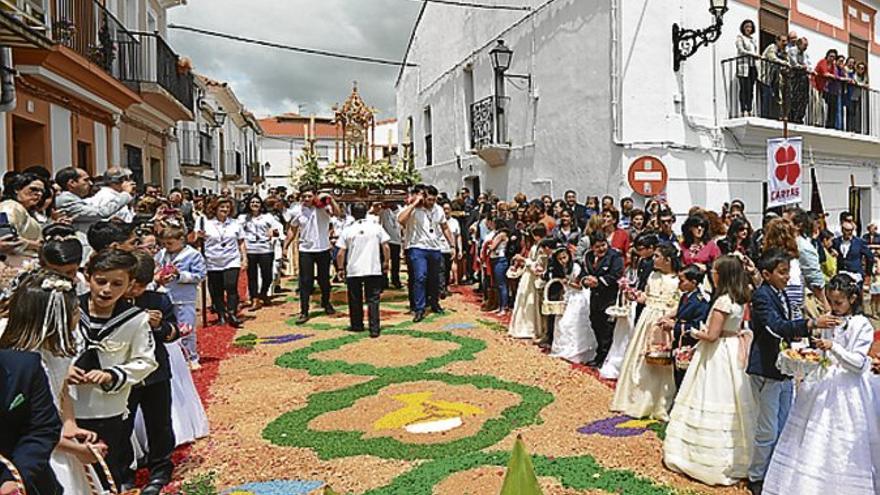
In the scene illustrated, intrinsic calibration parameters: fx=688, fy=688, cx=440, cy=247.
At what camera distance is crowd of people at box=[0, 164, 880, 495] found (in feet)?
9.23

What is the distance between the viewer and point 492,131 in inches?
680

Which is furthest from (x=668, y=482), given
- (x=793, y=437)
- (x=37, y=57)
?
(x=37, y=57)

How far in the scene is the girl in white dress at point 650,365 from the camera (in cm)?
572

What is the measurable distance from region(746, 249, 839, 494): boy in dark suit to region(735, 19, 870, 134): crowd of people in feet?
27.9

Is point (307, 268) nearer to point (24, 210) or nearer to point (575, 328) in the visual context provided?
point (575, 328)

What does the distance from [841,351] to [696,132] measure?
958 centimetres

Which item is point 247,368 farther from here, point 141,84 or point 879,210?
point 879,210

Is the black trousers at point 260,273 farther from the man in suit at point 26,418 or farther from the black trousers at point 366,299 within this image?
the man in suit at point 26,418

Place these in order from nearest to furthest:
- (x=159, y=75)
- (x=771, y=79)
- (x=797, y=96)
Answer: (x=771, y=79)
(x=797, y=96)
(x=159, y=75)

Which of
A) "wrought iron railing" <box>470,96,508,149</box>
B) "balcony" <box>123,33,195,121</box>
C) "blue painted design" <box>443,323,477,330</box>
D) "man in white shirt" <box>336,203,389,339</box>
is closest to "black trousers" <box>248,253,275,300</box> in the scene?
"man in white shirt" <box>336,203,389,339</box>

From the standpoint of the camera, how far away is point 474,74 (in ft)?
62.7

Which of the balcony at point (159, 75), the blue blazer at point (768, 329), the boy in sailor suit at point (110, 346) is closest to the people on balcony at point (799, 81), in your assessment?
the blue blazer at point (768, 329)

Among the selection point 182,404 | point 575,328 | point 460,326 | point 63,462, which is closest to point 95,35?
point 460,326

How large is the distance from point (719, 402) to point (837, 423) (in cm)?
74
